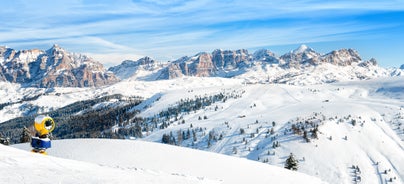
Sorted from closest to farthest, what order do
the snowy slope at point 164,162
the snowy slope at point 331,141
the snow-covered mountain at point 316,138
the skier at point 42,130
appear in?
the skier at point 42,130
the snowy slope at point 164,162
the snowy slope at point 331,141
the snow-covered mountain at point 316,138

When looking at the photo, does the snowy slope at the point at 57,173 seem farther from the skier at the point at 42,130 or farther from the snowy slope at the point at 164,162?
the skier at the point at 42,130

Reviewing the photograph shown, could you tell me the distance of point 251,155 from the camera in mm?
89750

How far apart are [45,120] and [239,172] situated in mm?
10193

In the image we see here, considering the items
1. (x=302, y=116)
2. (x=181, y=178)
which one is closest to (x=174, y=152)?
Answer: (x=181, y=178)

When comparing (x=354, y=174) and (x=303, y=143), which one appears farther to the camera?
(x=303, y=143)

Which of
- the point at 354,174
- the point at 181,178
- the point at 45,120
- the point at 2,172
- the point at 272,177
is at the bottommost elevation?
the point at 354,174

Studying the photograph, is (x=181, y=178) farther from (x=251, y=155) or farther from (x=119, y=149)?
(x=251, y=155)

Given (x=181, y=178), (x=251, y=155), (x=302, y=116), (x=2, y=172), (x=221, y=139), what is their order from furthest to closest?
1. (x=302, y=116)
2. (x=221, y=139)
3. (x=251, y=155)
4. (x=181, y=178)
5. (x=2, y=172)

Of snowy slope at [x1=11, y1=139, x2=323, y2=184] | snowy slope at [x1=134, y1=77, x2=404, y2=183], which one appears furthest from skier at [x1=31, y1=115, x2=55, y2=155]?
snowy slope at [x1=134, y1=77, x2=404, y2=183]

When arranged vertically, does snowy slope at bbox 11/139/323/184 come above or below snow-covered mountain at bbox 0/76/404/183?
above

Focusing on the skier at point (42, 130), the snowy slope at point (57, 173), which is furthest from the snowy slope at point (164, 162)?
the skier at point (42, 130)

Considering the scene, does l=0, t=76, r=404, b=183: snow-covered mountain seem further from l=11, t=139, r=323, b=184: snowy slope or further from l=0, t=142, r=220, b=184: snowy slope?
l=0, t=142, r=220, b=184: snowy slope

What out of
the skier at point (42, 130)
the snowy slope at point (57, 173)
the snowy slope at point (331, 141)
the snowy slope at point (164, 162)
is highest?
the skier at point (42, 130)

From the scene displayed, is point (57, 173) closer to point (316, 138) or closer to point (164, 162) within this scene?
point (164, 162)
